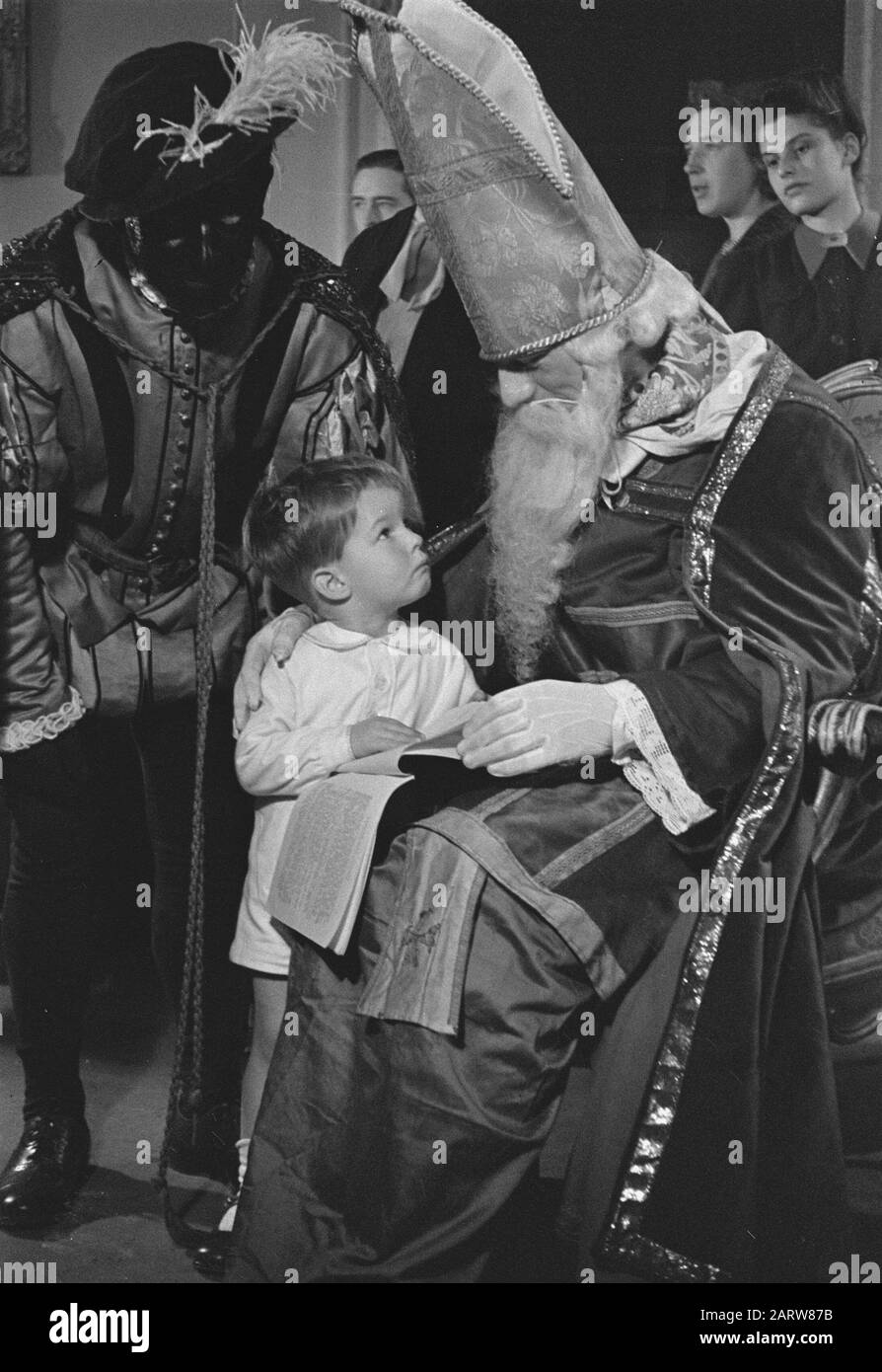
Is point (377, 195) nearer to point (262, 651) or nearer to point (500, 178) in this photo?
point (500, 178)

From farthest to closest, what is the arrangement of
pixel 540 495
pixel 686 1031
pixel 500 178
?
1. pixel 540 495
2. pixel 500 178
3. pixel 686 1031

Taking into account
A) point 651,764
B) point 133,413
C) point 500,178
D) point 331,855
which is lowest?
point 331,855

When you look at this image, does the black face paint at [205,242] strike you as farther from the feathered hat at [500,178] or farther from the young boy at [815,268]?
the young boy at [815,268]

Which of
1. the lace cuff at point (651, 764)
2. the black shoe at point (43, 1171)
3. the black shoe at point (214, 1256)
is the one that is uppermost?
the lace cuff at point (651, 764)

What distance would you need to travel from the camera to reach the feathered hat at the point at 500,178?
277 cm

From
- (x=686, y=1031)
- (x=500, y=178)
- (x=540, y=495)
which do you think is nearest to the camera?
(x=686, y=1031)

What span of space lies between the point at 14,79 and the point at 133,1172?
6.67ft

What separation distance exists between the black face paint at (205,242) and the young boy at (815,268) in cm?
90

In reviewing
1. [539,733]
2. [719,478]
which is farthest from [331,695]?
[719,478]

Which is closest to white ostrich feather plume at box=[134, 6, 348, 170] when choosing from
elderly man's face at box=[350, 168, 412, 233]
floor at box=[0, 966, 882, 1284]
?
elderly man's face at box=[350, 168, 412, 233]

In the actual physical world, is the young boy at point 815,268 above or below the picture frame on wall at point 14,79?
below

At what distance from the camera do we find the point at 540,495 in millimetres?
2891

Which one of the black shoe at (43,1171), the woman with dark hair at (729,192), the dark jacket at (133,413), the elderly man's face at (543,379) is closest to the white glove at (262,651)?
the dark jacket at (133,413)

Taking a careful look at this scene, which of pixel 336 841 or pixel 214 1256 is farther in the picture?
pixel 214 1256
